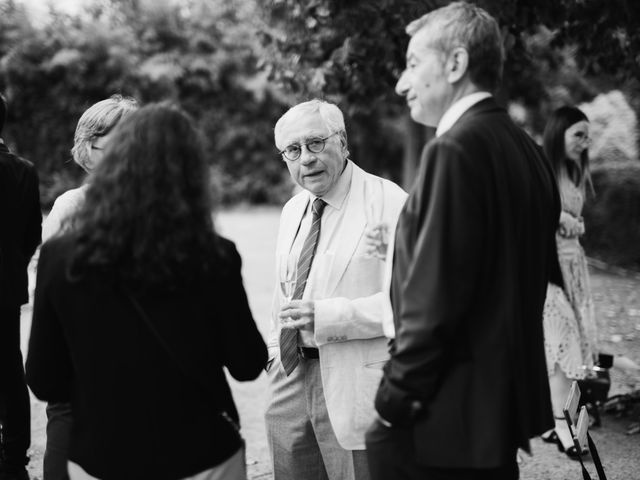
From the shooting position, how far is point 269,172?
2442cm

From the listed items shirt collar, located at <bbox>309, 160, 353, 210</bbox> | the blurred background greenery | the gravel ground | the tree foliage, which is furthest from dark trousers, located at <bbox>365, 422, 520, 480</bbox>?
the tree foliage

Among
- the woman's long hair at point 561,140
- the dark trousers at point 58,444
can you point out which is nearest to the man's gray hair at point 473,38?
the dark trousers at point 58,444

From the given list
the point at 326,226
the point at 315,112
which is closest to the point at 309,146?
the point at 315,112

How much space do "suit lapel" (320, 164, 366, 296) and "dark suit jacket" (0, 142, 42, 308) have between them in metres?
1.82

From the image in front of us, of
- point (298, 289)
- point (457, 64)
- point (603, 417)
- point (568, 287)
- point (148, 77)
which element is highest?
point (148, 77)

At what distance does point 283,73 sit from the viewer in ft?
20.7

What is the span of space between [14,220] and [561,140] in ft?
11.3

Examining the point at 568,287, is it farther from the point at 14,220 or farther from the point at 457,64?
the point at 14,220

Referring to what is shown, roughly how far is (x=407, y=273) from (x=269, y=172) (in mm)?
22525

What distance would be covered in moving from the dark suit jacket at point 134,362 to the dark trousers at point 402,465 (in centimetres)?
47

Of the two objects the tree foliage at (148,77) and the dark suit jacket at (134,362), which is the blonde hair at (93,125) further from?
the tree foliage at (148,77)

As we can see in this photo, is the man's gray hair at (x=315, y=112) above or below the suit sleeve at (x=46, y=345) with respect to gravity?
above

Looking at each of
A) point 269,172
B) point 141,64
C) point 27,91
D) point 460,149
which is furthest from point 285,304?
point 269,172

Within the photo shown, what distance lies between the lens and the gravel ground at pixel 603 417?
4535 millimetres
